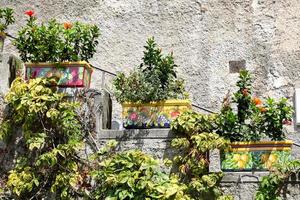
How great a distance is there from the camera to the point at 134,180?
4645 millimetres

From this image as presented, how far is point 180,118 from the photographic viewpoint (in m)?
4.91

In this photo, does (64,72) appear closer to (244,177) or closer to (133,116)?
(133,116)

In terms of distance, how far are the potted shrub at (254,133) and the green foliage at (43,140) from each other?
1518 mm

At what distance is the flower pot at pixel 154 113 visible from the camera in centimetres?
508

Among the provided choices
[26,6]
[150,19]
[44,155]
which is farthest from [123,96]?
[26,6]

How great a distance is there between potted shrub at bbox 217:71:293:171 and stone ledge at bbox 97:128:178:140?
53 cm

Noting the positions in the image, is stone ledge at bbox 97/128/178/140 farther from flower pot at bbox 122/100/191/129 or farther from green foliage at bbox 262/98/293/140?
green foliage at bbox 262/98/293/140

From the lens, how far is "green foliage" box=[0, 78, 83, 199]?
4.96 meters

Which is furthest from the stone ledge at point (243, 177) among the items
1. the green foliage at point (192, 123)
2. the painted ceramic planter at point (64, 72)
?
the painted ceramic planter at point (64, 72)

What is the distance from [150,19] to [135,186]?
4053 millimetres

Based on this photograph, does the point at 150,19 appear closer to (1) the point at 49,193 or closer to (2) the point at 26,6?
(2) the point at 26,6

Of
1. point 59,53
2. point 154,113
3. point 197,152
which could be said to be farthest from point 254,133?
point 59,53

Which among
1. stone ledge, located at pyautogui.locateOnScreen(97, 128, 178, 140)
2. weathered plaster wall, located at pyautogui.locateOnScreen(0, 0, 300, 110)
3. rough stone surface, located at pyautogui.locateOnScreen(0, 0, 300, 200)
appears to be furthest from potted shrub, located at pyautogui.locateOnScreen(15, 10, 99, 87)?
weathered plaster wall, located at pyautogui.locateOnScreen(0, 0, 300, 110)

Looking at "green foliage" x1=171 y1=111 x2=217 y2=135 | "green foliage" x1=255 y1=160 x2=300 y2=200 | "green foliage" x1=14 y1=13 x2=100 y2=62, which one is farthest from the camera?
"green foliage" x1=14 y1=13 x2=100 y2=62
